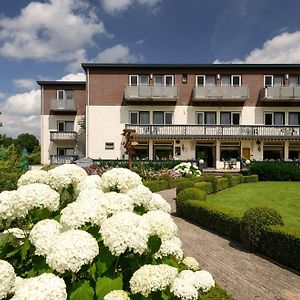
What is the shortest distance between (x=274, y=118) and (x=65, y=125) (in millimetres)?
23107

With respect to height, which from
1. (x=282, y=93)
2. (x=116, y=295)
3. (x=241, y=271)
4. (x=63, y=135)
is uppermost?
(x=282, y=93)

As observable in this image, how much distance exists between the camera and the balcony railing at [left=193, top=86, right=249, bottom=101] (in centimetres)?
3303

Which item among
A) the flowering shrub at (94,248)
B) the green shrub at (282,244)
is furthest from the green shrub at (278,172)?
the flowering shrub at (94,248)

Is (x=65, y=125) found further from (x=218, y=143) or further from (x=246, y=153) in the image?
(x=246, y=153)

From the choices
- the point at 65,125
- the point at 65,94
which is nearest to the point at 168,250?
the point at 65,125

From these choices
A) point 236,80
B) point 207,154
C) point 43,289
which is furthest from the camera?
point 207,154

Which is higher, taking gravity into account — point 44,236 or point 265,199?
point 44,236

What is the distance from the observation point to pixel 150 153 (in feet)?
109

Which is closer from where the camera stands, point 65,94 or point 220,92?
point 220,92

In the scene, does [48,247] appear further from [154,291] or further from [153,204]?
[153,204]

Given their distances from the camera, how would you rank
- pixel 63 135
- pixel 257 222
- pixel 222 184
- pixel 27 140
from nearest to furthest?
pixel 257 222 → pixel 222 184 → pixel 63 135 → pixel 27 140

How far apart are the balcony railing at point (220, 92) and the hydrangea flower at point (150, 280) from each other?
104 ft

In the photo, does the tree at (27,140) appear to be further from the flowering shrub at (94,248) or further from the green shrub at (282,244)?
the flowering shrub at (94,248)

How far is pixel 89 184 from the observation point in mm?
3102
